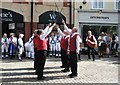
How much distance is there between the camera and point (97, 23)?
2820 cm

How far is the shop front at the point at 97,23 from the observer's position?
27.9 m

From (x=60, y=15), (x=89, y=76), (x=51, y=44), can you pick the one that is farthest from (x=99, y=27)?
(x=89, y=76)

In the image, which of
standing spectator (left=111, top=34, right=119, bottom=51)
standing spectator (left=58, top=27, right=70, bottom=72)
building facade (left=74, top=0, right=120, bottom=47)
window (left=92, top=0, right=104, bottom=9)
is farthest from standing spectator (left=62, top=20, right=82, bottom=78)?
window (left=92, top=0, right=104, bottom=9)

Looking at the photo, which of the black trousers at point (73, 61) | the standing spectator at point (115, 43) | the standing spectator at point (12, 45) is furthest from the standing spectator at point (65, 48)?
the standing spectator at point (115, 43)

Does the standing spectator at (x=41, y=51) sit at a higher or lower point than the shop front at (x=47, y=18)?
lower

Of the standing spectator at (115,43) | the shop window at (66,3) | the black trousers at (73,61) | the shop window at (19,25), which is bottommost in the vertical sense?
the black trousers at (73,61)

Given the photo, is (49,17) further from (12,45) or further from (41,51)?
(41,51)

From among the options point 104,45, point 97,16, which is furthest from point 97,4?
point 104,45

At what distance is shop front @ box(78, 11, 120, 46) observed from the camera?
91.4 ft

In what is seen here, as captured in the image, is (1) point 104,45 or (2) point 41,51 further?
(1) point 104,45

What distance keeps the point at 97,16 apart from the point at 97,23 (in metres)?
0.59

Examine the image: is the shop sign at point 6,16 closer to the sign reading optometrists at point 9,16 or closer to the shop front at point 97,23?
the sign reading optometrists at point 9,16

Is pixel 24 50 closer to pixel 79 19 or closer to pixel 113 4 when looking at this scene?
pixel 79 19

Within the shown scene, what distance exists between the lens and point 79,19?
27.7 metres
